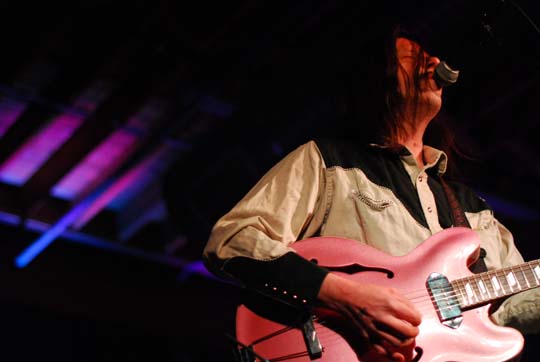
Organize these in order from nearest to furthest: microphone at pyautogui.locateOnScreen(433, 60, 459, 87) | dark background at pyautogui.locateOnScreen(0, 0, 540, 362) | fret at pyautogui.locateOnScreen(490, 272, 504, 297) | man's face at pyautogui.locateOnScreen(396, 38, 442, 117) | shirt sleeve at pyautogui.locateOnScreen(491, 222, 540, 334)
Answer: fret at pyautogui.locateOnScreen(490, 272, 504, 297)
shirt sleeve at pyautogui.locateOnScreen(491, 222, 540, 334)
microphone at pyautogui.locateOnScreen(433, 60, 459, 87)
man's face at pyautogui.locateOnScreen(396, 38, 442, 117)
dark background at pyautogui.locateOnScreen(0, 0, 540, 362)

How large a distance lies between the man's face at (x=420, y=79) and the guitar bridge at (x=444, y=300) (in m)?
0.89

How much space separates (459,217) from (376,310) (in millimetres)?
794

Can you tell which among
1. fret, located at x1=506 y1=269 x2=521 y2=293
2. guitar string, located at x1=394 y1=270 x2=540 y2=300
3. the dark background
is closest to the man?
guitar string, located at x1=394 y1=270 x2=540 y2=300

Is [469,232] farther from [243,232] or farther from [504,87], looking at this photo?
[504,87]

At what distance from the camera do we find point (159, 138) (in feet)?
19.3

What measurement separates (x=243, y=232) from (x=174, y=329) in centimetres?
479

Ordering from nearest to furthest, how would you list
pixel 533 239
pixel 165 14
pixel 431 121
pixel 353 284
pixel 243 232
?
1. pixel 353 284
2. pixel 243 232
3. pixel 431 121
4. pixel 165 14
5. pixel 533 239

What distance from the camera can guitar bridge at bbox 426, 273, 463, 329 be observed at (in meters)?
2.25

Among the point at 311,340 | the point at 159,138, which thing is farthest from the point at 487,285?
the point at 159,138

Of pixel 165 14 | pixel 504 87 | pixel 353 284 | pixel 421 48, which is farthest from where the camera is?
pixel 504 87

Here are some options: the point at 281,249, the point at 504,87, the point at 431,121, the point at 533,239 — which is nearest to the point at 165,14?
the point at 431,121

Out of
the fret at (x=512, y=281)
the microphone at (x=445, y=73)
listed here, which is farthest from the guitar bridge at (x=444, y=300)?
the microphone at (x=445, y=73)

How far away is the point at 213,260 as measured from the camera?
233 centimetres

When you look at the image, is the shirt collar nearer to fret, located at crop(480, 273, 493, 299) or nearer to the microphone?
the microphone
